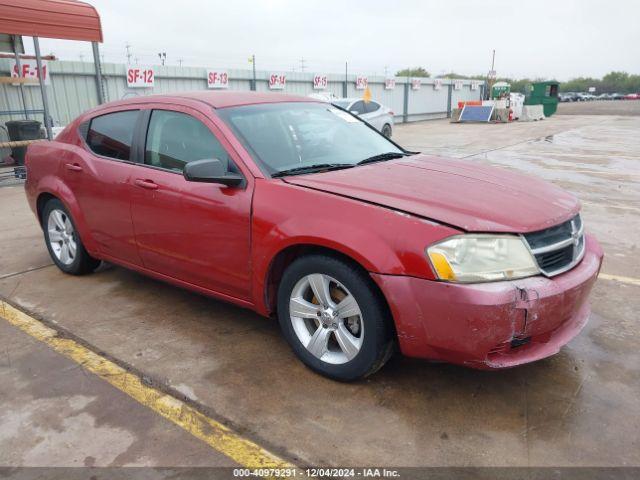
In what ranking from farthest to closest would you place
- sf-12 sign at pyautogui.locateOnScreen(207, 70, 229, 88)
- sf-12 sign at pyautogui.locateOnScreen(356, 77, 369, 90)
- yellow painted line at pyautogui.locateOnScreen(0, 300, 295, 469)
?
1. sf-12 sign at pyautogui.locateOnScreen(356, 77, 369, 90)
2. sf-12 sign at pyautogui.locateOnScreen(207, 70, 229, 88)
3. yellow painted line at pyautogui.locateOnScreen(0, 300, 295, 469)

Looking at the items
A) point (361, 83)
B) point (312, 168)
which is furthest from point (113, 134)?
point (361, 83)

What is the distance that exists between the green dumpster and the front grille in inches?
1228

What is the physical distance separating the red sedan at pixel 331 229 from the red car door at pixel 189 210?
0.01 meters

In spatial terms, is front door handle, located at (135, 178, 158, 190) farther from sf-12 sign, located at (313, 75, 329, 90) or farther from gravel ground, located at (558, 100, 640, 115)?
gravel ground, located at (558, 100, 640, 115)

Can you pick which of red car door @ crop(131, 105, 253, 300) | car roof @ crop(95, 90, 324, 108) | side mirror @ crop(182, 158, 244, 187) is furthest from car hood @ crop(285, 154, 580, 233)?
car roof @ crop(95, 90, 324, 108)

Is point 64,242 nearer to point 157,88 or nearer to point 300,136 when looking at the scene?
point 300,136

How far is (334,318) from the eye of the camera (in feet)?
9.64

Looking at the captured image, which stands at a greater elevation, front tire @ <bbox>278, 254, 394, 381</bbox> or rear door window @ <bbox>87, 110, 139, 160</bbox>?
rear door window @ <bbox>87, 110, 139, 160</bbox>

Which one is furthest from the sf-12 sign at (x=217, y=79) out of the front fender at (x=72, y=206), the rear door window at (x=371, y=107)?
the front fender at (x=72, y=206)

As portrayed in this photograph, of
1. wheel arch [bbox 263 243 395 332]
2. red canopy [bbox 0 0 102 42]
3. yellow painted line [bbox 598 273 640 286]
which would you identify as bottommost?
A: yellow painted line [bbox 598 273 640 286]

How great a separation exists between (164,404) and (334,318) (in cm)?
Answer: 102

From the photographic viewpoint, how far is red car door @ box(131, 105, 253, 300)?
3254 millimetres

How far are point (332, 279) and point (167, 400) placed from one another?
1.11m

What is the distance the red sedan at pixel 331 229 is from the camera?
8.34 feet
